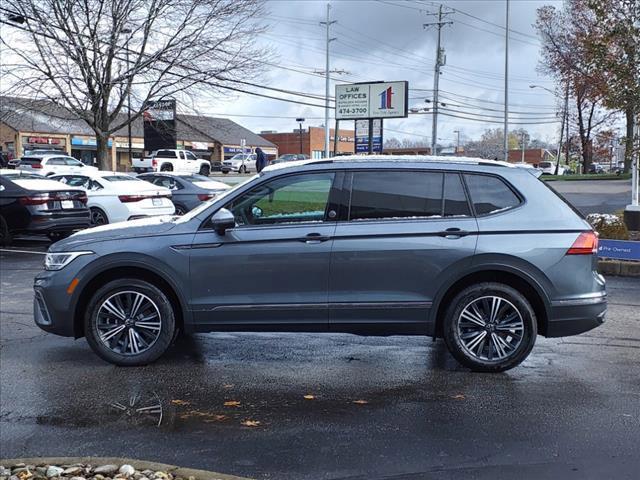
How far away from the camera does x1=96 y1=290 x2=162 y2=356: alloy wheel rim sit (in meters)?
5.63

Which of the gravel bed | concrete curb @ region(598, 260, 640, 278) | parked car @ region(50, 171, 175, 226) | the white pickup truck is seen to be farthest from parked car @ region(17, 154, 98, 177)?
the gravel bed

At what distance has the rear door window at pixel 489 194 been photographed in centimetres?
550

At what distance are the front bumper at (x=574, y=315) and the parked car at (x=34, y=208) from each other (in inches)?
438

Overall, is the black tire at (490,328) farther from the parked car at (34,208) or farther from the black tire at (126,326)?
the parked car at (34,208)

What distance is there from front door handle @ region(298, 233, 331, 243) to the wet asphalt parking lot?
1162 millimetres

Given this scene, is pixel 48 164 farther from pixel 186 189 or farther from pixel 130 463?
pixel 130 463

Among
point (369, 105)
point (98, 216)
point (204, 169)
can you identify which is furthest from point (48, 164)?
point (98, 216)

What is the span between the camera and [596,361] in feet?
19.4

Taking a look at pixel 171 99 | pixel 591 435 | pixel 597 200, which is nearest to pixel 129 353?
pixel 591 435

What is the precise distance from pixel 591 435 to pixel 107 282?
4.05m

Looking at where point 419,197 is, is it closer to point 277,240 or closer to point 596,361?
point 277,240

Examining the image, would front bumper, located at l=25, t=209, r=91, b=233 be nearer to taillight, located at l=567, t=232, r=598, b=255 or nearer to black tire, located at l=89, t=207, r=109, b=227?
black tire, located at l=89, t=207, r=109, b=227

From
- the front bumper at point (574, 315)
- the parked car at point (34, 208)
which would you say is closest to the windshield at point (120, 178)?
the parked car at point (34, 208)

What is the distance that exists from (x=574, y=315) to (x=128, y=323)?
12.5 ft
